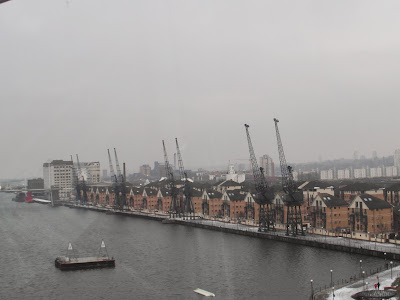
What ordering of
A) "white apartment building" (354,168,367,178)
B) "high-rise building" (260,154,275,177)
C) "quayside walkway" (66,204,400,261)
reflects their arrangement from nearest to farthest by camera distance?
"quayside walkway" (66,204,400,261), "white apartment building" (354,168,367,178), "high-rise building" (260,154,275,177)

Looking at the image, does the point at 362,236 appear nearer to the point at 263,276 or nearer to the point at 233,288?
the point at 263,276

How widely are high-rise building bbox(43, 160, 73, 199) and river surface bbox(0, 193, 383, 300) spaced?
44294mm

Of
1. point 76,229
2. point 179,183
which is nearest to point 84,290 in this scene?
point 76,229

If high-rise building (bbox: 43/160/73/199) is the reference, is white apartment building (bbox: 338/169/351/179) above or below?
below

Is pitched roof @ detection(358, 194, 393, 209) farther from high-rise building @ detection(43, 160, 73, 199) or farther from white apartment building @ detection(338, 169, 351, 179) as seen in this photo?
white apartment building @ detection(338, 169, 351, 179)

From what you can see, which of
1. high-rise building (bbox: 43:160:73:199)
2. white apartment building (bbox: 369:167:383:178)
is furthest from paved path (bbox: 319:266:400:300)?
white apartment building (bbox: 369:167:383:178)

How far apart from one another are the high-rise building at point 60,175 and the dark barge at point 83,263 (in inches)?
2006

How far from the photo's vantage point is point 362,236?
17375 millimetres

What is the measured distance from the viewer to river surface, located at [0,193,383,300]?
11748 millimetres

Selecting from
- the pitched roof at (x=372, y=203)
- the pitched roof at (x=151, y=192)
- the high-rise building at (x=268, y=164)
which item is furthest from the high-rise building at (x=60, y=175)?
the pitched roof at (x=372, y=203)

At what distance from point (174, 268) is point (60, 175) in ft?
181

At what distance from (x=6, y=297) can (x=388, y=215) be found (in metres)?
12.9

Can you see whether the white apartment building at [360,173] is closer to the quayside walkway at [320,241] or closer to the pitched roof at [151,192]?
the pitched roof at [151,192]

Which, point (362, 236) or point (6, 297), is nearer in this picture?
point (6, 297)
